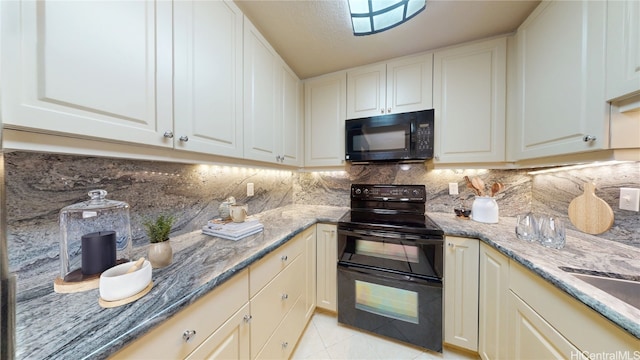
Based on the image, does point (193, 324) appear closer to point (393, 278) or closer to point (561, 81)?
point (393, 278)

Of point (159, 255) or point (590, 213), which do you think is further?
point (590, 213)

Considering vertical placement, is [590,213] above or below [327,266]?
above

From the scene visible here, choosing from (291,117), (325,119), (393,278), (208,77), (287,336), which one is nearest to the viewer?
(208,77)

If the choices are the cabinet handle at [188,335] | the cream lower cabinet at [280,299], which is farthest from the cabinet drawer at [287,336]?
the cabinet handle at [188,335]

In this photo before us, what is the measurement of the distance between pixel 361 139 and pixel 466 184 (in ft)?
3.35

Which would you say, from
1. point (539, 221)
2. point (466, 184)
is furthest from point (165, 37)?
point (466, 184)

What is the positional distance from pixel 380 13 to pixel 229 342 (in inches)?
75.6

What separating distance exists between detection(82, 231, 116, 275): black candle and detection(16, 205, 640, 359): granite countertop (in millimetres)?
95

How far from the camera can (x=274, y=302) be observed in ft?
Answer: 3.58

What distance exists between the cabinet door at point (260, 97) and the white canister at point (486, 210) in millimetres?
1649

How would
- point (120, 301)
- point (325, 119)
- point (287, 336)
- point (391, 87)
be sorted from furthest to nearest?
point (325, 119) < point (391, 87) < point (287, 336) < point (120, 301)

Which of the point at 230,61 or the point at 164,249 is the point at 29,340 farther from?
the point at 230,61

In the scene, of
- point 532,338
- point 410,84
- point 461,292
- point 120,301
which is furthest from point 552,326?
point 410,84

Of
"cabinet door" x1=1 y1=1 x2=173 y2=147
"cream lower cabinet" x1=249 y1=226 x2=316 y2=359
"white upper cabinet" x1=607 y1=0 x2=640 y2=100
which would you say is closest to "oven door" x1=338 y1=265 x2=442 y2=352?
"cream lower cabinet" x1=249 y1=226 x2=316 y2=359
